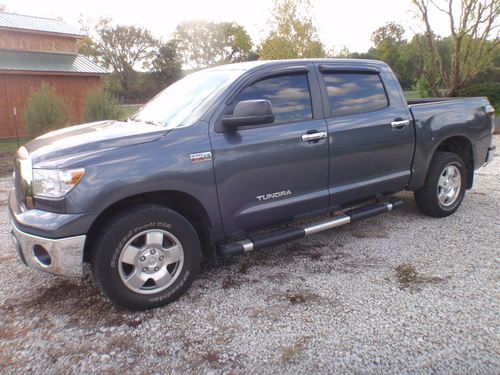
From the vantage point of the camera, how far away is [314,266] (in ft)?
12.9

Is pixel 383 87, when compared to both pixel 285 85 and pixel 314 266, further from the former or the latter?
pixel 314 266

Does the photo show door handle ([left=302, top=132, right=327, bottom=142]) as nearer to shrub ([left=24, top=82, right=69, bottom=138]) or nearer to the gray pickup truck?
the gray pickup truck

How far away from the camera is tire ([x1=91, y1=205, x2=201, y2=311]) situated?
2.97 metres

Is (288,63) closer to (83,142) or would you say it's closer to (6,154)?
(83,142)

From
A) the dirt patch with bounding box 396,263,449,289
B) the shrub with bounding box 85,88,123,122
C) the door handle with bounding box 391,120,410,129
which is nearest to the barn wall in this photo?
the shrub with bounding box 85,88,123,122

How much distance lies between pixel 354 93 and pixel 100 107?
1040 cm

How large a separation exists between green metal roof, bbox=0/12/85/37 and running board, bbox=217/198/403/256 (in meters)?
18.0

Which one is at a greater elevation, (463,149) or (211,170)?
(211,170)

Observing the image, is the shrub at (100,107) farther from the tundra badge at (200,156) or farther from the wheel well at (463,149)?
the tundra badge at (200,156)

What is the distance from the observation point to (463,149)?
17.5 ft

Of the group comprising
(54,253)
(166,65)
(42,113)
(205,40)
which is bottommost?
(54,253)

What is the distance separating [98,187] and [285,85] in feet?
6.27

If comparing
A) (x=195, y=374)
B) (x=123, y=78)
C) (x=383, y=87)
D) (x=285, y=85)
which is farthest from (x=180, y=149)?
(x=123, y=78)

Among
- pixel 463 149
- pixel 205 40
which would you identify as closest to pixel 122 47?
pixel 205 40
